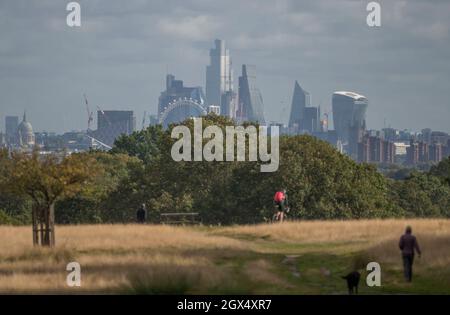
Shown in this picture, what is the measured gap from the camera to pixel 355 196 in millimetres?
88250

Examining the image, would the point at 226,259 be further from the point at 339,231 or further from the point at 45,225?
the point at 339,231

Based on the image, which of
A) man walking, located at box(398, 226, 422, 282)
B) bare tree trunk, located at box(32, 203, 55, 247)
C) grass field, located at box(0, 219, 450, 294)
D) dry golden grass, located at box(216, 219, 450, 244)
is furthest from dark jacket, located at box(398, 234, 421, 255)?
bare tree trunk, located at box(32, 203, 55, 247)

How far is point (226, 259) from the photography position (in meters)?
41.3

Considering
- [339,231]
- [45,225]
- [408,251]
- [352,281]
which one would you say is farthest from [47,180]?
[352,281]

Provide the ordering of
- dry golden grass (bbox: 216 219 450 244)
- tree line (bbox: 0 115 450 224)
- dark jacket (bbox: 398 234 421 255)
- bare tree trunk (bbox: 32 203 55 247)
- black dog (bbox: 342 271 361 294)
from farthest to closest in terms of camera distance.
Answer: tree line (bbox: 0 115 450 224), dry golden grass (bbox: 216 219 450 244), bare tree trunk (bbox: 32 203 55 247), dark jacket (bbox: 398 234 421 255), black dog (bbox: 342 271 361 294)

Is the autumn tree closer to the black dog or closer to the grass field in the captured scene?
the grass field

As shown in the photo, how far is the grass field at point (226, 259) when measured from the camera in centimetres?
3350

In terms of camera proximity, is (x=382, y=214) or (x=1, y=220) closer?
(x=1, y=220)

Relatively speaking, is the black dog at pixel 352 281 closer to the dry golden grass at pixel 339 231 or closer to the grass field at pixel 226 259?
the grass field at pixel 226 259

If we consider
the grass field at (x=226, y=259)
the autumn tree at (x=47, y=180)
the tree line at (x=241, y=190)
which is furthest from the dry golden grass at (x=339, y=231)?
the tree line at (x=241, y=190)

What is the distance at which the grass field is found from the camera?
33500 millimetres
